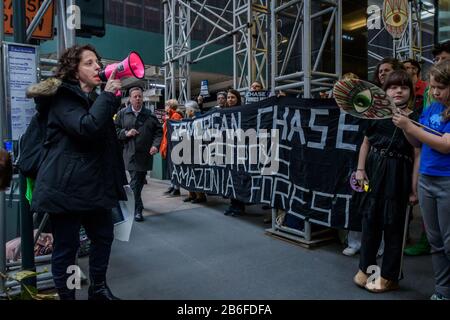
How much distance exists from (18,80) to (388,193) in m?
2.76

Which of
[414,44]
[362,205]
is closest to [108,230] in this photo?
[362,205]

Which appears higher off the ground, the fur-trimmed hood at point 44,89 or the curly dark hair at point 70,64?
the curly dark hair at point 70,64

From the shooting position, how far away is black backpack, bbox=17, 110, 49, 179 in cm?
217

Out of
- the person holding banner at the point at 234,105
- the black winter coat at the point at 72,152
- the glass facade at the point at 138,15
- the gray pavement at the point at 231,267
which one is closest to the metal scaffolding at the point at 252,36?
the person holding banner at the point at 234,105

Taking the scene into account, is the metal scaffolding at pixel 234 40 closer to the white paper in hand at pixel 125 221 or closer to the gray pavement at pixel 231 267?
the gray pavement at pixel 231 267

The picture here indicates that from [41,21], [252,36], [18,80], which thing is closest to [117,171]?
[18,80]

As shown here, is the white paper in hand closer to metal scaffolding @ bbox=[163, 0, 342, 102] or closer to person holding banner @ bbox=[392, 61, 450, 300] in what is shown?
person holding banner @ bbox=[392, 61, 450, 300]

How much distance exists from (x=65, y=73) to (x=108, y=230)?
1031 millimetres

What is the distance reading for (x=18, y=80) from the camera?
100 inches

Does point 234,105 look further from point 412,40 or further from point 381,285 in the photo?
point 412,40

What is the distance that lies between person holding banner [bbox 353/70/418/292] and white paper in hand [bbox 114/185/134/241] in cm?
177

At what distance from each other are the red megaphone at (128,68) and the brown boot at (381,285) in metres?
2.22

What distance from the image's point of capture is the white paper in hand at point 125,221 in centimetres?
268

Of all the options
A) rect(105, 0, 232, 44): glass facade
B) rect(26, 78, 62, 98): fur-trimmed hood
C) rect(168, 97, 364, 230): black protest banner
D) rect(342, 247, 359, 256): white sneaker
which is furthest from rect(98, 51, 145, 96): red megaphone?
rect(105, 0, 232, 44): glass facade
